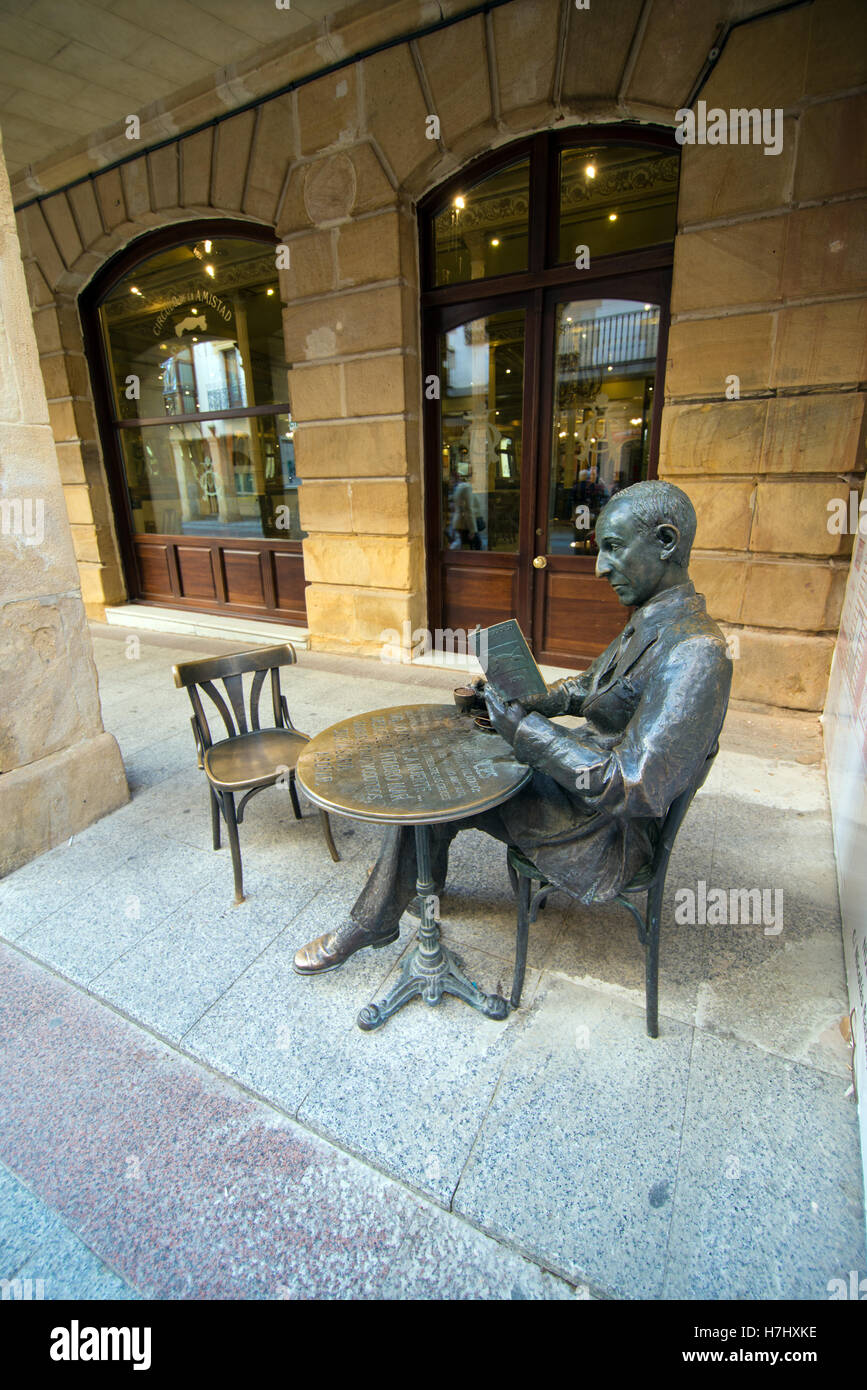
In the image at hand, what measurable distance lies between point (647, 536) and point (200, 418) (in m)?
7.32

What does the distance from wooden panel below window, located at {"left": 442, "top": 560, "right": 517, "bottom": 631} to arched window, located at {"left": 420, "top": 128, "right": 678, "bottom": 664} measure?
0.01 meters

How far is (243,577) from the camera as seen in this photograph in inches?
297

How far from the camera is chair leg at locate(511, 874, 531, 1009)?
204cm

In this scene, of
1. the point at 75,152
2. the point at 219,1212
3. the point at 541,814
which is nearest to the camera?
the point at 219,1212

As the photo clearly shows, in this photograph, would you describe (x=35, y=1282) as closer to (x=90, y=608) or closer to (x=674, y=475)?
(x=674, y=475)

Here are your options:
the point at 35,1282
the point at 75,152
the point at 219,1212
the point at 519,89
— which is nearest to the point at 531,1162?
the point at 219,1212

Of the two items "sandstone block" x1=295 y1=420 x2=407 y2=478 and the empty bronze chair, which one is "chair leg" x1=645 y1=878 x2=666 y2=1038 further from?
"sandstone block" x1=295 y1=420 x2=407 y2=478

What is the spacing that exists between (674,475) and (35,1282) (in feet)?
16.0

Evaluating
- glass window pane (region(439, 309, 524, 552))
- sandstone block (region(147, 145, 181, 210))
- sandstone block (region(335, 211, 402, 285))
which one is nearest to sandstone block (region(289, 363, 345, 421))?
sandstone block (region(335, 211, 402, 285))

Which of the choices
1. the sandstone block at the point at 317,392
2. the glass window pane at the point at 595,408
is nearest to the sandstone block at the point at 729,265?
the glass window pane at the point at 595,408

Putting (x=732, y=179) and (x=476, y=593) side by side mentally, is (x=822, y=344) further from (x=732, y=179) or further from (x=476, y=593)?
(x=476, y=593)

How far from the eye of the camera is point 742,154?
377 cm

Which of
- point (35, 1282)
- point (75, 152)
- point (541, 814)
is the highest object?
point (75, 152)

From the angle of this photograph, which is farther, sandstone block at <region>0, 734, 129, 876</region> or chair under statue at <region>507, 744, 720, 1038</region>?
sandstone block at <region>0, 734, 129, 876</region>
